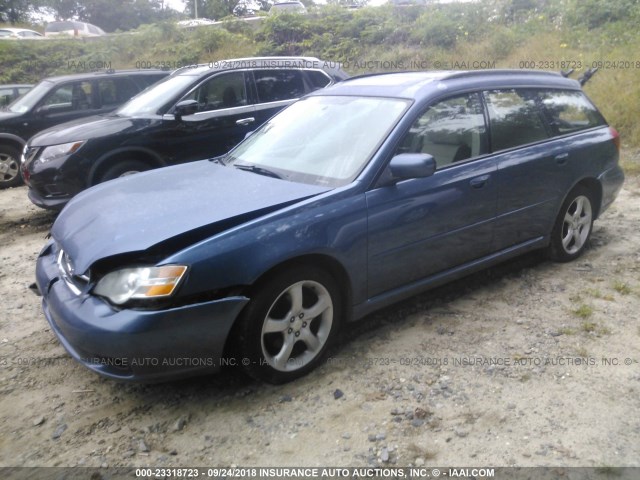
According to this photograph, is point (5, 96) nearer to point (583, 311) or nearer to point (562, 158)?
point (562, 158)

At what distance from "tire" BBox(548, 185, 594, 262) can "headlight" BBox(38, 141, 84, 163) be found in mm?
5014

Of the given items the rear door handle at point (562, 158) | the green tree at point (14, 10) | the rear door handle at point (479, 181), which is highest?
the green tree at point (14, 10)

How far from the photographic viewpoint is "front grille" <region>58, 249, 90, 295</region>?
9.61 feet

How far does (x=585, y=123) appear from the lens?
4840mm

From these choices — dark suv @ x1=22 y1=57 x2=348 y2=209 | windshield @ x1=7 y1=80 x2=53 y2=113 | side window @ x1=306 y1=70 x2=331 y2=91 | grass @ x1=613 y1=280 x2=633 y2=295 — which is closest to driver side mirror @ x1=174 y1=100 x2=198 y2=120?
dark suv @ x1=22 y1=57 x2=348 y2=209

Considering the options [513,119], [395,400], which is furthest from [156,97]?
[395,400]

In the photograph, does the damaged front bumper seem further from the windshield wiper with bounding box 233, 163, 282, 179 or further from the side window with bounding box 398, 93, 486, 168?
the side window with bounding box 398, 93, 486, 168

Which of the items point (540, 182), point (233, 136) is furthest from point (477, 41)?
point (540, 182)

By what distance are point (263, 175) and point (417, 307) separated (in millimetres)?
1498

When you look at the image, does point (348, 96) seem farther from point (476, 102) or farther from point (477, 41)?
point (477, 41)

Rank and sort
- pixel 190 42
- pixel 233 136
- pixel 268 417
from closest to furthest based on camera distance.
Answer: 1. pixel 268 417
2. pixel 233 136
3. pixel 190 42

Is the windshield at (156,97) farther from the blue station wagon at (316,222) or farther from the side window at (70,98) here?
the blue station wagon at (316,222)

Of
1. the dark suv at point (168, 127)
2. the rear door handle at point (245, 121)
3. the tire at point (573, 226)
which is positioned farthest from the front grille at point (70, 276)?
the tire at point (573, 226)

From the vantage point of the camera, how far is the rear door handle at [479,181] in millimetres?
3826
